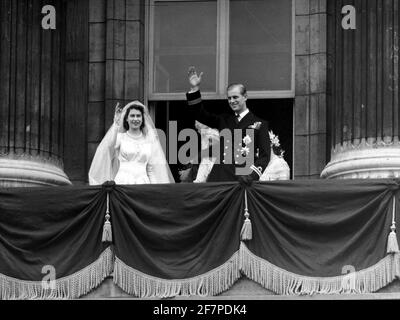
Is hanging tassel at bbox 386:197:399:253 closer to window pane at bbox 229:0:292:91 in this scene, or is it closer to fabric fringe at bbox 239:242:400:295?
fabric fringe at bbox 239:242:400:295

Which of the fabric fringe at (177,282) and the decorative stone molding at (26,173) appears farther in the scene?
the decorative stone molding at (26,173)

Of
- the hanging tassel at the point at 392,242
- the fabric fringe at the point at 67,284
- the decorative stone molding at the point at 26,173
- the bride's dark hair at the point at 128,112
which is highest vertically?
the bride's dark hair at the point at 128,112

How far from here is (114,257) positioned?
25641mm

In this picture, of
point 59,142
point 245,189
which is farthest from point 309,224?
point 59,142

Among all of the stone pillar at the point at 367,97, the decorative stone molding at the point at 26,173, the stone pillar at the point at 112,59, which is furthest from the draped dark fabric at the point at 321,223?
the stone pillar at the point at 112,59

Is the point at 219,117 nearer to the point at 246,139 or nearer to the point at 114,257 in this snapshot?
the point at 246,139

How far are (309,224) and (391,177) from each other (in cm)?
161

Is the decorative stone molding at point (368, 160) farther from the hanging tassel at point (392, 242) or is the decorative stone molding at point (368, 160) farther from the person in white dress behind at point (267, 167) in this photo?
the hanging tassel at point (392, 242)

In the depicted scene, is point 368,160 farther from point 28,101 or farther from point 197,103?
point 28,101

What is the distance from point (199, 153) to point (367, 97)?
3.77 metres

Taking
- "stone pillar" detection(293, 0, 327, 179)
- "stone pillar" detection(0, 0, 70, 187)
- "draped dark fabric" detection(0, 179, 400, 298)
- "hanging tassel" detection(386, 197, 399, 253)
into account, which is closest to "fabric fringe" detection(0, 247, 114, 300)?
"draped dark fabric" detection(0, 179, 400, 298)

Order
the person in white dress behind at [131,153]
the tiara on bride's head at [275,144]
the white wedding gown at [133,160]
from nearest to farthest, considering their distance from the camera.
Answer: the white wedding gown at [133,160] < the person in white dress behind at [131,153] < the tiara on bride's head at [275,144]

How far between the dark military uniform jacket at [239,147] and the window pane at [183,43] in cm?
338

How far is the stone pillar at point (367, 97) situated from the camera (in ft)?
87.3
